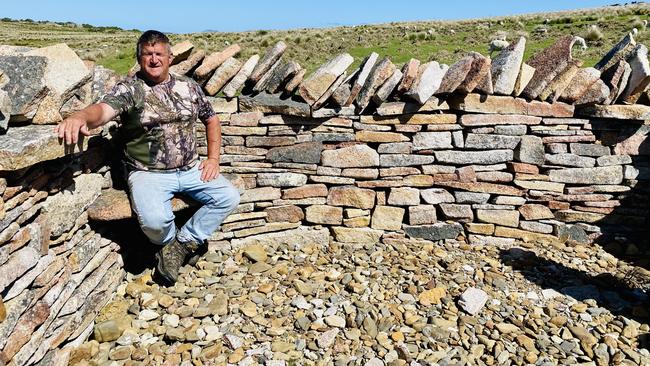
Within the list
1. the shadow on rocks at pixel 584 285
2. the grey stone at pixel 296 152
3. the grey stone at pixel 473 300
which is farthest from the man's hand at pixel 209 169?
the shadow on rocks at pixel 584 285

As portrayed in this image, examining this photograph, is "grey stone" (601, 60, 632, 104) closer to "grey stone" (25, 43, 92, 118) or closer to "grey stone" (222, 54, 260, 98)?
"grey stone" (222, 54, 260, 98)

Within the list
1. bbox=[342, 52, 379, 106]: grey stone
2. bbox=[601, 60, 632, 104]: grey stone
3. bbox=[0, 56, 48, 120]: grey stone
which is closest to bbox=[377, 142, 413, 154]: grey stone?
bbox=[342, 52, 379, 106]: grey stone

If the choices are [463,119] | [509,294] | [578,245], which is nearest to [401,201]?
[463,119]

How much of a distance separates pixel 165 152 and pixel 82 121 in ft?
3.06

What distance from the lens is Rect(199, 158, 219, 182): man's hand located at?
4656mm

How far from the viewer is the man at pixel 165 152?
422 centimetres

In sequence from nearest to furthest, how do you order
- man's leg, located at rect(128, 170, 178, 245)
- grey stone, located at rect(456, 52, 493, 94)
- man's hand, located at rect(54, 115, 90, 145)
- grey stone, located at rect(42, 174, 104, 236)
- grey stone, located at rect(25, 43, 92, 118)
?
man's hand, located at rect(54, 115, 90, 145) → grey stone, located at rect(42, 174, 104, 236) → grey stone, located at rect(25, 43, 92, 118) → man's leg, located at rect(128, 170, 178, 245) → grey stone, located at rect(456, 52, 493, 94)

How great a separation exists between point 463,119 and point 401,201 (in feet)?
3.63

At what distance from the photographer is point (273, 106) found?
520cm

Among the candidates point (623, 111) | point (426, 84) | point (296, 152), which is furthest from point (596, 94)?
point (296, 152)

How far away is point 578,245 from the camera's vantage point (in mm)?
5727

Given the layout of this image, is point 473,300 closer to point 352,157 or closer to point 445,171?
point 445,171

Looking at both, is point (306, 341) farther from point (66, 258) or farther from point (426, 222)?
point (426, 222)

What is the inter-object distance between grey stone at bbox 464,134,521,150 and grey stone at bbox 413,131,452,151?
0.72 feet
